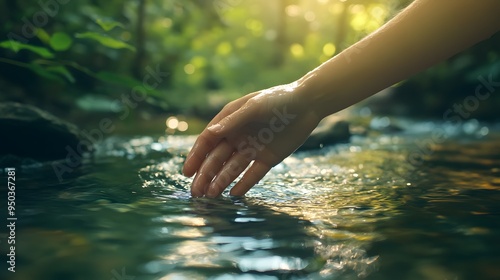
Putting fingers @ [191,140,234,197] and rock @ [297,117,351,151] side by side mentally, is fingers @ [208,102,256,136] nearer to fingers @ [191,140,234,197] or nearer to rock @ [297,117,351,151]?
fingers @ [191,140,234,197]

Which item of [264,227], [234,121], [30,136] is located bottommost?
[264,227]

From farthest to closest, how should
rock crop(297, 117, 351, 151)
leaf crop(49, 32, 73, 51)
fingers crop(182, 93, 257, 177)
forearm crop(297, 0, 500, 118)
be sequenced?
rock crop(297, 117, 351, 151)
leaf crop(49, 32, 73, 51)
fingers crop(182, 93, 257, 177)
forearm crop(297, 0, 500, 118)

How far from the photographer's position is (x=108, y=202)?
1952 millimetres

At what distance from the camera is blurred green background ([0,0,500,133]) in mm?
4871

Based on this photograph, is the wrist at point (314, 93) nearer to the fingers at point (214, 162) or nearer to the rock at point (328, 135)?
the fingers at point (214, 162)

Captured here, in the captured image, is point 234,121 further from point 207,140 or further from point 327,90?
point 327,90

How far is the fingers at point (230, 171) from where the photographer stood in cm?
190

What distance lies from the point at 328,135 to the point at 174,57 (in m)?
6.93

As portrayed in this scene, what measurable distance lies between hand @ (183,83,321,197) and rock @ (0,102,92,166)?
1723 mm

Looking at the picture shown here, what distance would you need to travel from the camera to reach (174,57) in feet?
35.8

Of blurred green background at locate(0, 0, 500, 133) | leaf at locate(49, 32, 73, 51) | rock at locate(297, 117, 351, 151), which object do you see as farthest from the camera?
blurred green background at locate(0, 0, 500, 133)

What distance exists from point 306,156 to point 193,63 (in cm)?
951

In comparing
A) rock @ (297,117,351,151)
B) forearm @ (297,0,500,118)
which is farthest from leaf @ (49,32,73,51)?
rock @ (297,117,351,151)

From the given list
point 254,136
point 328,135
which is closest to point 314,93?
point 254,136
